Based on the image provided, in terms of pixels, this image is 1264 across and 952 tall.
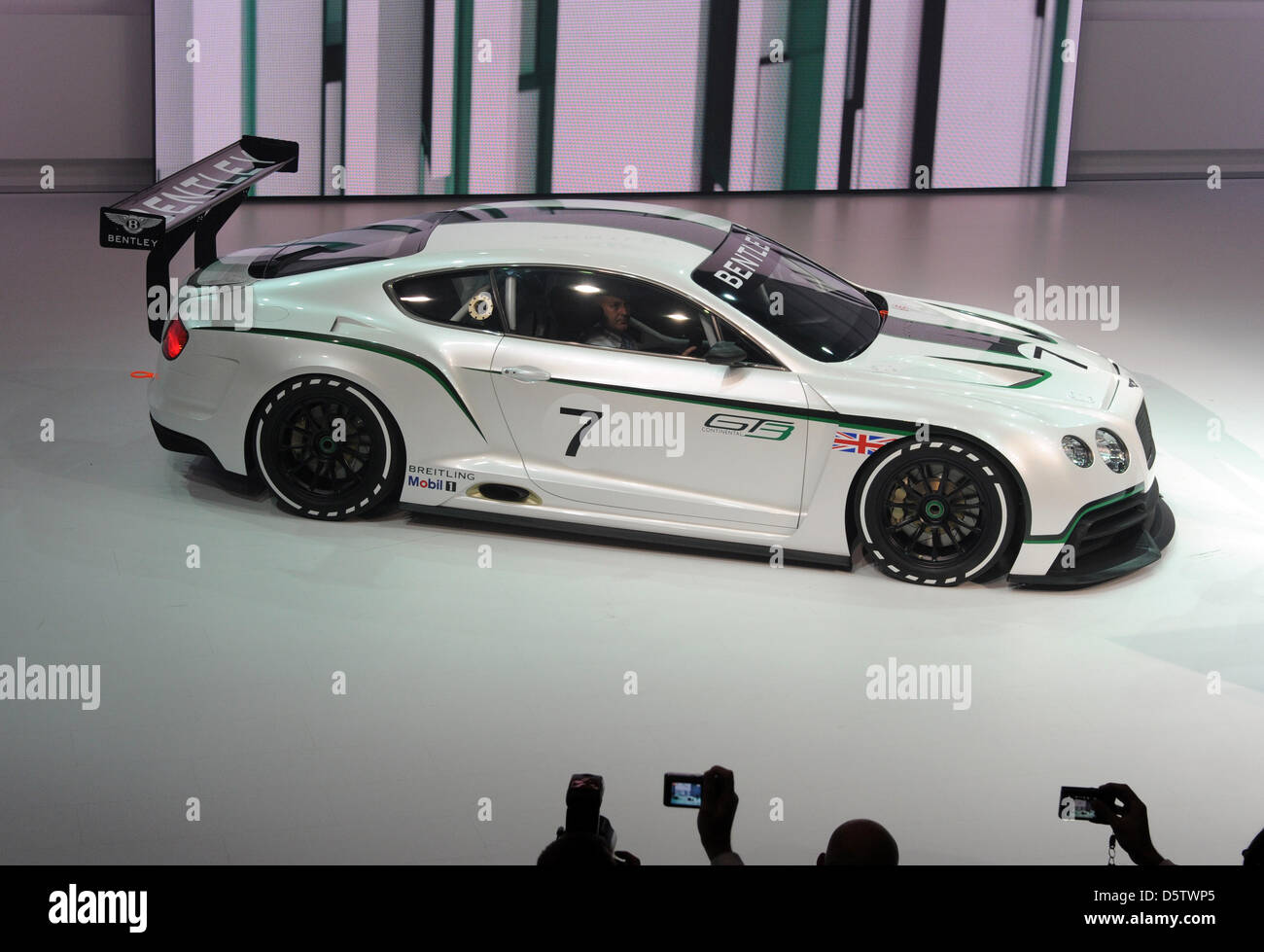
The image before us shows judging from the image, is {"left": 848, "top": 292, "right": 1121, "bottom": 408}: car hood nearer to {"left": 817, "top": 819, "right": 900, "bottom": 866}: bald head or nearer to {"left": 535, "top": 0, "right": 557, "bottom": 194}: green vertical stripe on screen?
{"left": 817, "top": 819, "right": 900, "bottom": 866}: bald head

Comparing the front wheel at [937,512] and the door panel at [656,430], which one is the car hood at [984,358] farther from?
the door panel at [656,430]

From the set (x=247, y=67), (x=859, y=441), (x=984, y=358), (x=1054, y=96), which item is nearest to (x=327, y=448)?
(x=859, y=441)

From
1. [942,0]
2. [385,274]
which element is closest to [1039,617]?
[385,274]

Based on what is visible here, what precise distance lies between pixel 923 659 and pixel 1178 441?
289 centimetres

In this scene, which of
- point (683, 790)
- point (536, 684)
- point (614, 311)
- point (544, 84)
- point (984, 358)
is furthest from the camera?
point (544, 84)

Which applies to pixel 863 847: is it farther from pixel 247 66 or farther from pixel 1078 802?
pixel 247 66

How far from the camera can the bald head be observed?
104 inches

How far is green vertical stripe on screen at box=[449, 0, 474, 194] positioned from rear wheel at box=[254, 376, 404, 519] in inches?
263

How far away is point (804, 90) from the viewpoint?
12.6 meters

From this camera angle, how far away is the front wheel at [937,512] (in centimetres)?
526

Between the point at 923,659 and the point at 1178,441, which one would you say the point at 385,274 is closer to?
the point at 923,659

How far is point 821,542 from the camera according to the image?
18.0 feet

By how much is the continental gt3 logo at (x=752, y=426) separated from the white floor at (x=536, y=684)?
57 cm

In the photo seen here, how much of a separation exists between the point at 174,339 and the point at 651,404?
212 cm
